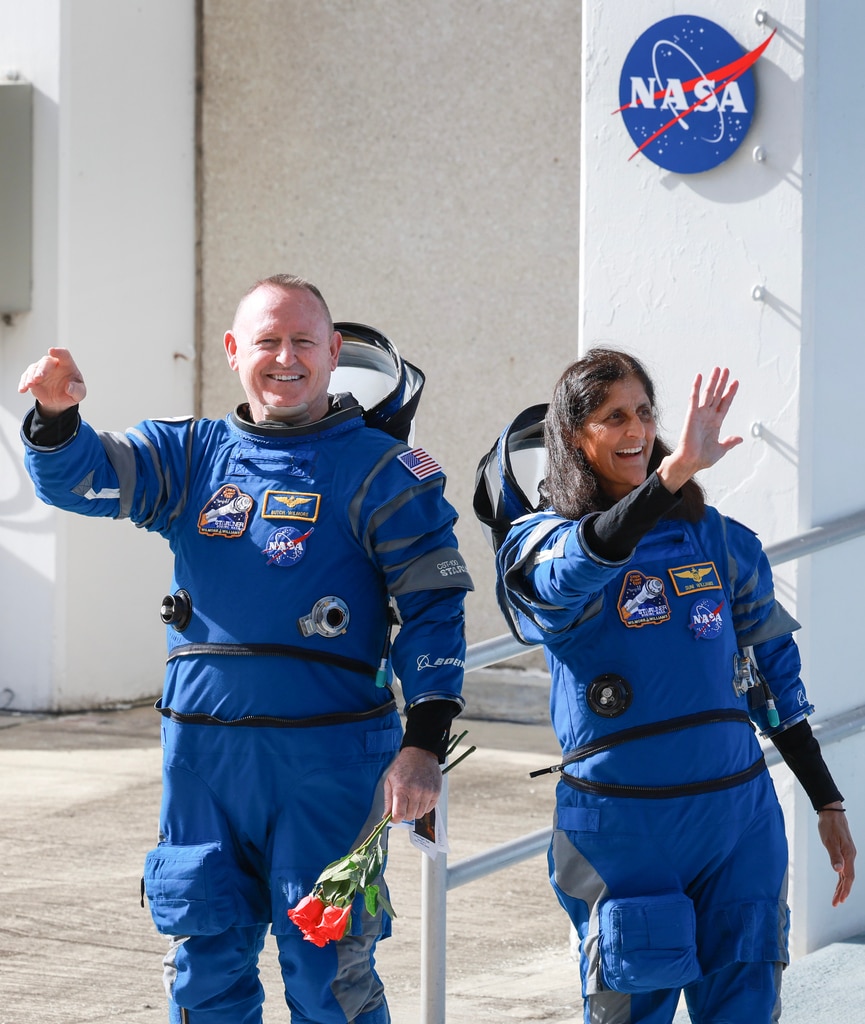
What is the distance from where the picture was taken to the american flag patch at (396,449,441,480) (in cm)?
303

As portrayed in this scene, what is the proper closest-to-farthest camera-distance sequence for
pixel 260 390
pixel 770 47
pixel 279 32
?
pixel 260 390 → pixel 770 47 → pixel 279 32

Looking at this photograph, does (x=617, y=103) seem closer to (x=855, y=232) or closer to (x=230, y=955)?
(x=855, y=232)

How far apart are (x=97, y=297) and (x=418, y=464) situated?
19.6ft

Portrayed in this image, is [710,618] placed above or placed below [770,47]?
below

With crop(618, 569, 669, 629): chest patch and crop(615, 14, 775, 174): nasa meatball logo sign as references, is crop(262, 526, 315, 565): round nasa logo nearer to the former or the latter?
crop(618, 569, 669, 629): chest patch

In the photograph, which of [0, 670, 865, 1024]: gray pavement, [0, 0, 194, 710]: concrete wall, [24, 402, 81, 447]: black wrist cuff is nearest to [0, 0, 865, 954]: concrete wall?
[0, 0, 194, 710]: concrete wall

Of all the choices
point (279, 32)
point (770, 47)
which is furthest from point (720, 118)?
point (279, 32)

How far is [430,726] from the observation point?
2.91 m

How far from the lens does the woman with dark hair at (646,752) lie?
2770 mm

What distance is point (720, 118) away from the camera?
4.28 m

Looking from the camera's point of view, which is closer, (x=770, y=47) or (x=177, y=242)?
(x=770, y=47)

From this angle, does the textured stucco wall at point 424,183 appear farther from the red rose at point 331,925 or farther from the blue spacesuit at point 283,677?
the red rose at point 331,925

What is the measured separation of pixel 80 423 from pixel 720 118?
7.06 ft

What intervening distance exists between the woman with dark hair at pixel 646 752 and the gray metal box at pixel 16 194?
240 inches
